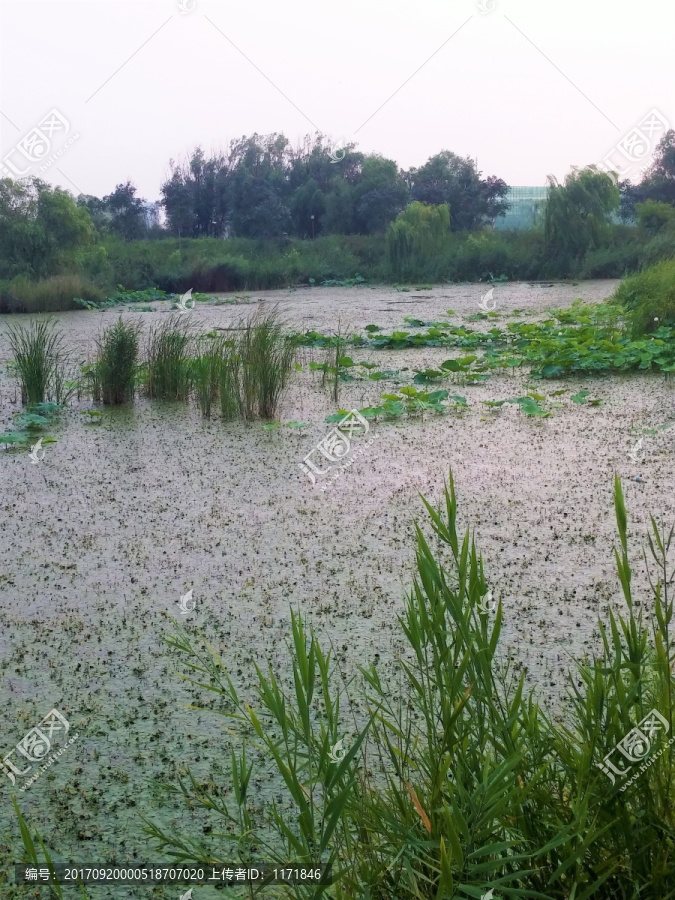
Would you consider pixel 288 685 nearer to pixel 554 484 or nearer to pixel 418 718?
pixel 418 718

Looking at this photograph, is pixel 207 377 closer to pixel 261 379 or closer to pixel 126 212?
pixel 261 379

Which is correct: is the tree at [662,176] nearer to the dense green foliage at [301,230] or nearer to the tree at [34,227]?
the dense green foliage at [301,230]

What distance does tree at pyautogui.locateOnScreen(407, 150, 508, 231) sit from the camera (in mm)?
20047

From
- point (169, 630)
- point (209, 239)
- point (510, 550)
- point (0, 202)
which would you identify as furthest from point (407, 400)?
point (209, 239)

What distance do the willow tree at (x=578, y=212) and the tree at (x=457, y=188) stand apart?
5406 millimetres

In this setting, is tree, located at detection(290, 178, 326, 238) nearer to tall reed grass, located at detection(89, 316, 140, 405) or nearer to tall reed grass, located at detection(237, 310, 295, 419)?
tall reed grass, located at detection(89, 316, 140, 405)

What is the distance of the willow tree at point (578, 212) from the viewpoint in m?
14.4

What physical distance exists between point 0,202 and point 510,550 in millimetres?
12440

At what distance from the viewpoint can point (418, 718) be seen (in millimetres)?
1625

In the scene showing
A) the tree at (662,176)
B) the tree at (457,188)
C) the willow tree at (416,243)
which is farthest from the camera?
the tree at (457,188)

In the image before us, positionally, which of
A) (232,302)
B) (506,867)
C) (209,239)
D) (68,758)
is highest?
(209,239)

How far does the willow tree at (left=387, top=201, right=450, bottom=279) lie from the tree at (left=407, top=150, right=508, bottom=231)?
4.23m

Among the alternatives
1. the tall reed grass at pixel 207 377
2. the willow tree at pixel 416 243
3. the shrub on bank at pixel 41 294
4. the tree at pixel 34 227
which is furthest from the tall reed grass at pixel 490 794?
the willow tree at pixel 416 243

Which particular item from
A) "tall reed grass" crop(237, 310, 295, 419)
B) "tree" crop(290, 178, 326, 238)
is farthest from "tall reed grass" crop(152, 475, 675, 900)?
"tree" crop(290, 178, 326, 238)
